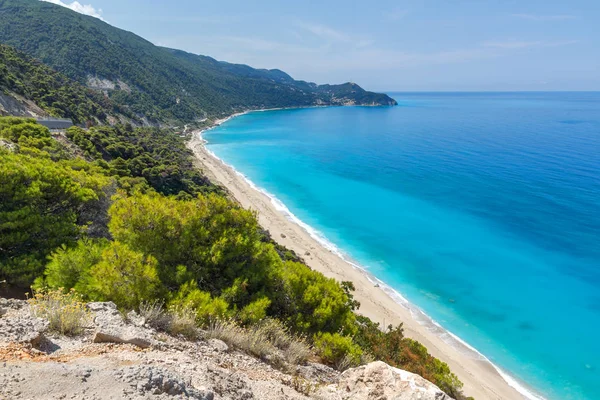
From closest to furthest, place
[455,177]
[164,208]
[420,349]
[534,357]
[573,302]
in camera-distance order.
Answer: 1. [164,208]
2. [420,349]
3. [534,357]
4. [573,302]
5. [455,177]

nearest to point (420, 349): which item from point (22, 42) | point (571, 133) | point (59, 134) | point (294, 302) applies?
point (294, 302)

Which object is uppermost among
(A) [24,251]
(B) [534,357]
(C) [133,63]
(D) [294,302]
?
(C) [133,63]

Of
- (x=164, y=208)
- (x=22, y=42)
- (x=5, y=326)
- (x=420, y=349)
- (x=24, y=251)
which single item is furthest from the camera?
(x=22, y=42)

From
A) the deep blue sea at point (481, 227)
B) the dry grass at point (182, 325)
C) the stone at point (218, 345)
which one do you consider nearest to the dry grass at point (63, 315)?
the dry grass at point (182, 325)

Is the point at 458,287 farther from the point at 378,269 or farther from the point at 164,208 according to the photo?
the point at 164,208

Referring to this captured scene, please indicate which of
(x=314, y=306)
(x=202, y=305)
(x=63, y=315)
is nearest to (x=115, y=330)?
(x=63, y=315)

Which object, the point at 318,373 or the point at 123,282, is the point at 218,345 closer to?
the point at 318,373
